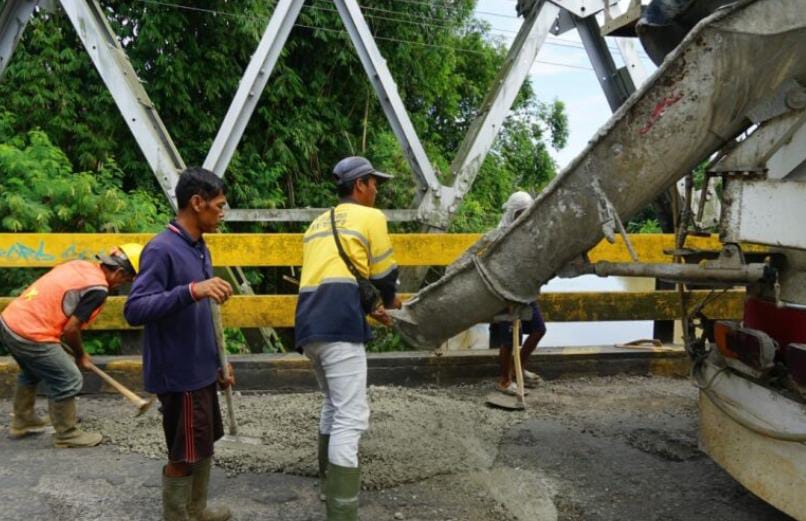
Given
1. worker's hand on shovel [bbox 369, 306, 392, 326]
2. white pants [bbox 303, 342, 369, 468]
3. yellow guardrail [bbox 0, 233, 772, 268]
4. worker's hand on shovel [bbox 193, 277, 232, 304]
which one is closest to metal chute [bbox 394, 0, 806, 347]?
worker's hand on shovel [bbox 369, 306, 392, 326]

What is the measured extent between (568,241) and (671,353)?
3.08 m

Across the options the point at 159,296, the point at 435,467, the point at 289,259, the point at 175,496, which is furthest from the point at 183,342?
the point at 289,259

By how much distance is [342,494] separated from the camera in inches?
105

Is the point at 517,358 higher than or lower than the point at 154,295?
lower

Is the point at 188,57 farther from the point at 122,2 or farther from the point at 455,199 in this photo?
the point at 455,199

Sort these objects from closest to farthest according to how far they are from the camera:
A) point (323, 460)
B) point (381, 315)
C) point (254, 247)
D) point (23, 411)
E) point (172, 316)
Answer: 1. point (172, 316)
2. point (381, 315)
3. point (323, 460)
4. point (23, 411)
5. point (254, 247)

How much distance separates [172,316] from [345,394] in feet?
2.58

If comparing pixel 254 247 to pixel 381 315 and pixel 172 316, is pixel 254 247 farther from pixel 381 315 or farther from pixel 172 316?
pixel 172 316

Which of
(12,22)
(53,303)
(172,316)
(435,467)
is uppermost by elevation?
(12,22)

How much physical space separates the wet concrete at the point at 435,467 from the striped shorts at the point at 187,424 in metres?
0.56

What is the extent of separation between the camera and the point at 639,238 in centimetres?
505

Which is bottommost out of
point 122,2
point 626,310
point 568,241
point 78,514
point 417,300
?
point 78,514

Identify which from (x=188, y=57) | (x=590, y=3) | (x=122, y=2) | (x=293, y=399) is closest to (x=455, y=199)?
(x=590, y=3)

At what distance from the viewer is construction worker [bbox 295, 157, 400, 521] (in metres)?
2.71
